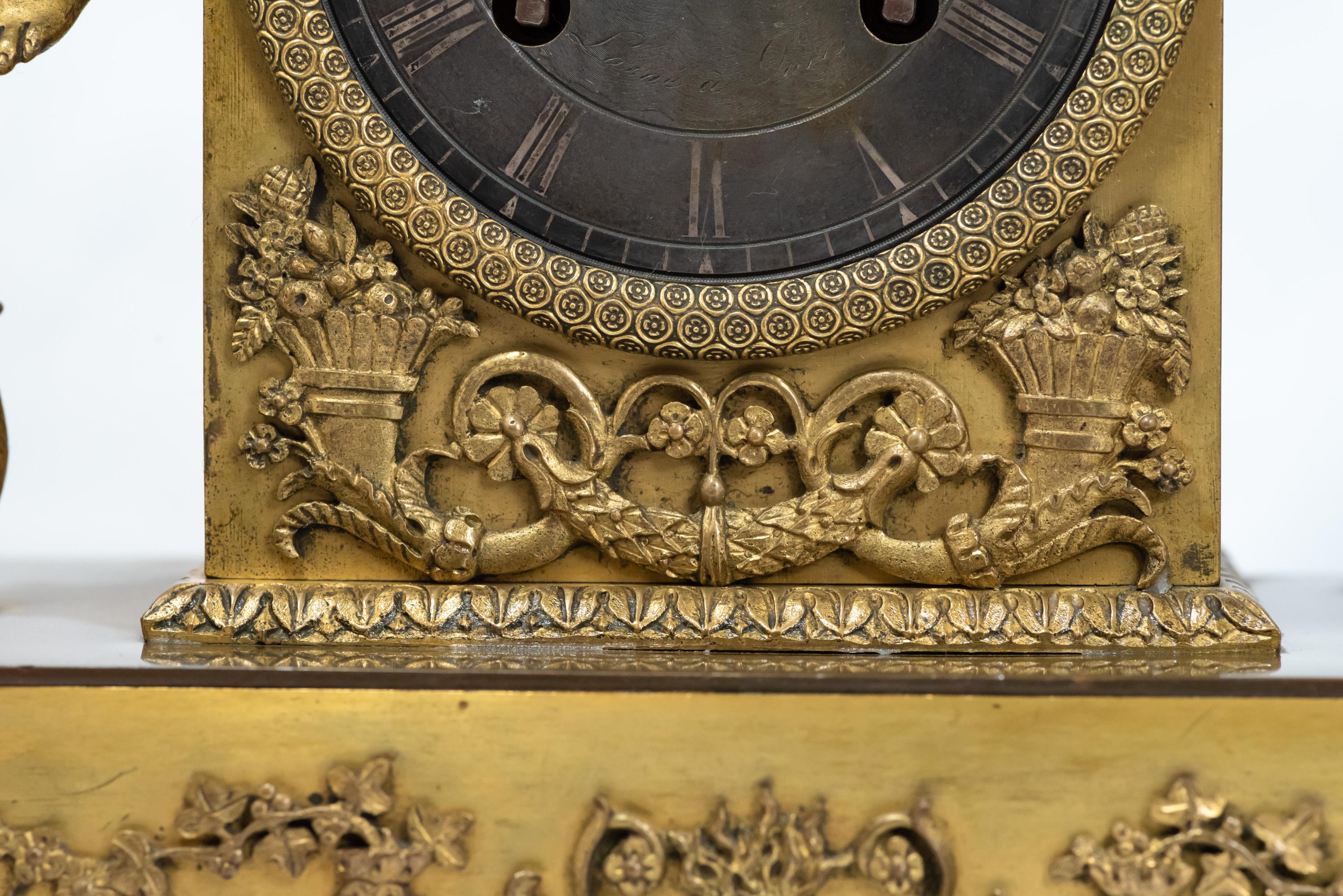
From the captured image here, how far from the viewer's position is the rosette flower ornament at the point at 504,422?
1.80m

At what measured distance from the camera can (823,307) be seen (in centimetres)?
174

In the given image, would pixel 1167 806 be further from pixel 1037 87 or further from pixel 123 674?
pixel 123 674

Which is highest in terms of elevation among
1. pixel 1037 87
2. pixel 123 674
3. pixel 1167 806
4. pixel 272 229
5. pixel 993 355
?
pixel 1037 87

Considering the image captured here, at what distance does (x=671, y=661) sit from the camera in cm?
172

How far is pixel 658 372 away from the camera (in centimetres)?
180

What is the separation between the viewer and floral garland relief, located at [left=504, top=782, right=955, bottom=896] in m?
1.62

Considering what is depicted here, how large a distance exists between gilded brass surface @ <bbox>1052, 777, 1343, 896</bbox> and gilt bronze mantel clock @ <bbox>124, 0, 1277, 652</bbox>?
220mm

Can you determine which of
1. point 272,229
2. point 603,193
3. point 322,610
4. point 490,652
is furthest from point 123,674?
Result: point 603,193

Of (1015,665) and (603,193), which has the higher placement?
(603,193)

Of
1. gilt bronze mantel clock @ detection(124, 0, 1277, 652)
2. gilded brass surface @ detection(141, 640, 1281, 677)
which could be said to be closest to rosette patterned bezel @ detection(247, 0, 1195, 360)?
gilt bronze mantel clock @ detection(124, 0, 1277, 652)

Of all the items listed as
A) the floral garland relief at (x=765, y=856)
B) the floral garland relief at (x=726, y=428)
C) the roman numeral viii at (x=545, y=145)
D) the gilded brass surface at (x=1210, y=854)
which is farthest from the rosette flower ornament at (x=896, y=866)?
the roman numeral viii at (x=545, y=145)

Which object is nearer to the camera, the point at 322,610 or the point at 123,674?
the point at 123,674

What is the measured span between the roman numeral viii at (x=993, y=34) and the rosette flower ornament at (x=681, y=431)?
0.51 metres

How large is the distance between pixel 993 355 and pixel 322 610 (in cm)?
82
